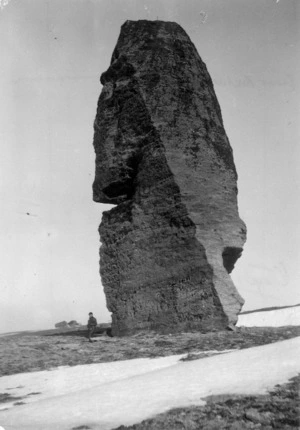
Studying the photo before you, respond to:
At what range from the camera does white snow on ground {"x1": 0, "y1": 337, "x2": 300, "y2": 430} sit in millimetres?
5129

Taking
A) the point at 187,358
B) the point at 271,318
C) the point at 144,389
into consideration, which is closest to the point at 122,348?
the point at 187,358

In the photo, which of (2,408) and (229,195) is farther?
(229,195)

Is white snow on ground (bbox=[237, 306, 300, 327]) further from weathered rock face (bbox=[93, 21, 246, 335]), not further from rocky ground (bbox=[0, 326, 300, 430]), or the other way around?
rocky ground (bbox=[0, 326, 300, 430])

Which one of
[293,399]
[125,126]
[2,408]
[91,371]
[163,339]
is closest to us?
[293,399]

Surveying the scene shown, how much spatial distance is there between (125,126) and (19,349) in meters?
6.85

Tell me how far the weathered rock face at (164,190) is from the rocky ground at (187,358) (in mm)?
949

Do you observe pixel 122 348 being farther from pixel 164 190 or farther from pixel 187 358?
pixel 164 190

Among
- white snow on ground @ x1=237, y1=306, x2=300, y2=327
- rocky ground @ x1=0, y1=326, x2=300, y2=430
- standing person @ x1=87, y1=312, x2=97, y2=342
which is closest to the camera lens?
rocky ground @ x1=0, y1=326, x2=300, y2=430

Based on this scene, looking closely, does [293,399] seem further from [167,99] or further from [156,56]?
[156,56]

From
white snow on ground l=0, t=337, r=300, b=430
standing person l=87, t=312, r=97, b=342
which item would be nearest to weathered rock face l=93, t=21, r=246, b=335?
standing person l=87, t=312, r=97, b=342

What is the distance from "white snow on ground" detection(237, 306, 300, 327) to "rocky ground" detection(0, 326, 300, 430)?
10.8 metres

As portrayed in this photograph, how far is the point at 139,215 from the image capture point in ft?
43.7

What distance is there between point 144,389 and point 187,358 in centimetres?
259

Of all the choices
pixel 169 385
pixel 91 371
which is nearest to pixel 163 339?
pixel 91 371
